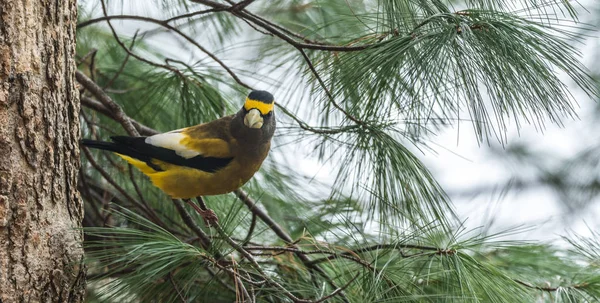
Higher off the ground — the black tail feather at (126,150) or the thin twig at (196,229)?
the black tail feather at (126,150)

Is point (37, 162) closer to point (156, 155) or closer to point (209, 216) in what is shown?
point (156, 155)

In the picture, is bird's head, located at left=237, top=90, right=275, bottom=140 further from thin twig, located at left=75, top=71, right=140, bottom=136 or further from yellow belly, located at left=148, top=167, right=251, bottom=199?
thin twig, located at left=75, top=71, right=140, bottom=136

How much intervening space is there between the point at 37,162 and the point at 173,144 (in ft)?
2.06

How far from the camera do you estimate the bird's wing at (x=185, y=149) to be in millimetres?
2096

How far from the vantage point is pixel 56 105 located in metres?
1.62

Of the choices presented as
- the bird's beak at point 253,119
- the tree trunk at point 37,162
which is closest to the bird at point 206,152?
the bird's beak at point 253,119

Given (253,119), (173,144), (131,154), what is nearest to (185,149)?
(173,144)

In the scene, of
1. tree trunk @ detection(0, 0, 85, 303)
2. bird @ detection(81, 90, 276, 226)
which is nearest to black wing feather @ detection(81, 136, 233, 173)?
bird @ detection(81, 90, 276, 226)

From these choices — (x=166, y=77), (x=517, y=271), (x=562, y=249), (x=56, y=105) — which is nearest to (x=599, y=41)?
(x=562, y=249)

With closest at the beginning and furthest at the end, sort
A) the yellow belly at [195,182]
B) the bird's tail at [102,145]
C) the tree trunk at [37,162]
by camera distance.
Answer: the tree trunk at [37,162], the bird's tail at [102,145], the yellow belly at [195,182]

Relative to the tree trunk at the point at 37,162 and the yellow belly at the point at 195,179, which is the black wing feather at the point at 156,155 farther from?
the tree trunk at the point at 37,162

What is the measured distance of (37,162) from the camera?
61.1 inches

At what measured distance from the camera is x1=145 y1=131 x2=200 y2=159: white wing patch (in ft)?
6.94

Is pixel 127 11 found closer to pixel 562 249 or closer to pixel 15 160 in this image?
pixel 15 160
